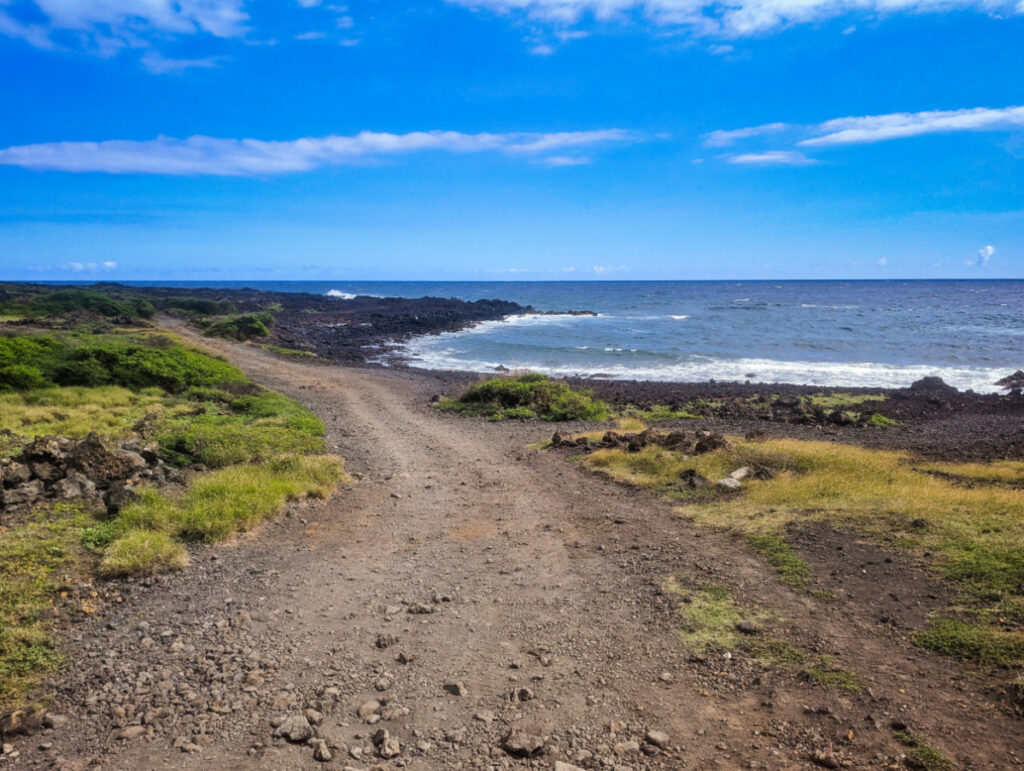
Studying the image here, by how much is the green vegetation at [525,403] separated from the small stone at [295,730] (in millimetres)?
16932

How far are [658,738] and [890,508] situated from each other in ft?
23.2

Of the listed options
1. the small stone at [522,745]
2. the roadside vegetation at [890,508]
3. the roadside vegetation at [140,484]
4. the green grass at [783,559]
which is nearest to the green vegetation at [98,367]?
the roadside vegetation at [140,484]

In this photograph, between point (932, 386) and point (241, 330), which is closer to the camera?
point (932, 386)

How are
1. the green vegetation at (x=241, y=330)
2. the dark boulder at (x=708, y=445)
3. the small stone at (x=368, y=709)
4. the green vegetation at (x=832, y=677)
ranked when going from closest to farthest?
the small stone at (x=368, y=709) < the green vegetation at (x=832, y=677) < the dark boulder at (x=708, y=445) < the green vegetation at (x=241, y=330)

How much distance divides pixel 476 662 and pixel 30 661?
4311mm

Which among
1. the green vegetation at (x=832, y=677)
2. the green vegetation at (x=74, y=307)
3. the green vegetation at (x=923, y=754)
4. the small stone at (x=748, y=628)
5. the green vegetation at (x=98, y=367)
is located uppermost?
the green vegetation at (x=74, y=307)

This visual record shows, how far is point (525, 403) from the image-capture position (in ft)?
77.0

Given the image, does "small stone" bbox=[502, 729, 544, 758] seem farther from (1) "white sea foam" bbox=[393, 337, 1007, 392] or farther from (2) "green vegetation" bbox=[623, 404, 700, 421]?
(1) "white sea foam" bbox=[393, 337, 1007, 392]

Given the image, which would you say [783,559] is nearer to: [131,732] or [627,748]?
[627,748]

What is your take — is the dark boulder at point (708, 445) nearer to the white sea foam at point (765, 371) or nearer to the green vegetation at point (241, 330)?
the white sea foam at point (765, 371)

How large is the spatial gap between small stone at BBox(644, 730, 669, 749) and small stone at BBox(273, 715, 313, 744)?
110 inches

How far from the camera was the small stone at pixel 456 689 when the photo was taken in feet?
18.2

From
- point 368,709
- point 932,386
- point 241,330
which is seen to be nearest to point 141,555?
point 368,709

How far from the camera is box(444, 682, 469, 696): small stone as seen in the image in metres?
5.54
